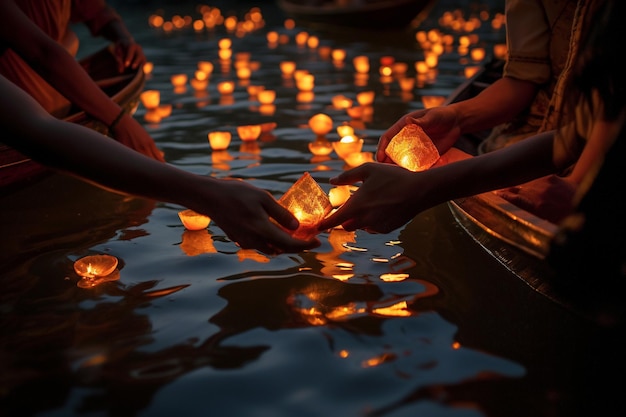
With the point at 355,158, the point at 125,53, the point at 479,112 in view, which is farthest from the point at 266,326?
the point at 125,53

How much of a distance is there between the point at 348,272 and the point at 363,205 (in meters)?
0.55

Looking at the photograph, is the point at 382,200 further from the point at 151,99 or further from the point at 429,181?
the point at 151,99

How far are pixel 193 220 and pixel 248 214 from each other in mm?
1183

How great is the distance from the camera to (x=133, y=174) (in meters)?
2.16

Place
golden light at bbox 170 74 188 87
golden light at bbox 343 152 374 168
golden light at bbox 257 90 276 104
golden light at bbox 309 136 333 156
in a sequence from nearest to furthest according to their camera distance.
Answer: golden light at bbox 343 152 374 168, golden light at bbox 309 136 333 156, golden light at bbox 257 90 276 104, golden light at bbox 170 74 188 87

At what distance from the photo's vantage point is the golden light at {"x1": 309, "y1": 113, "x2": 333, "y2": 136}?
4.98 meters

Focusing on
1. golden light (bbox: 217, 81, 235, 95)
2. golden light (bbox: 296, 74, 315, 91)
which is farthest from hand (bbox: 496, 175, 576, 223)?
golden light (bbox: 217, 81, 235, 95)

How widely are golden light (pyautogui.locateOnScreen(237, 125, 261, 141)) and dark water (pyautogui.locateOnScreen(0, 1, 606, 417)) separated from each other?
1003mm

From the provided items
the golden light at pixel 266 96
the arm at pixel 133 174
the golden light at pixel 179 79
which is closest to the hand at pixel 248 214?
the arm at pixel 133 174

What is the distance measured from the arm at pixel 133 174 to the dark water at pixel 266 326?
399 millimetres

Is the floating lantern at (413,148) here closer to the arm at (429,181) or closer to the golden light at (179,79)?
the arm at (429,181)

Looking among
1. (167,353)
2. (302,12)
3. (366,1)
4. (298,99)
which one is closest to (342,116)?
(298,99)

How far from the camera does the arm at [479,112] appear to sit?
3307 millimetres

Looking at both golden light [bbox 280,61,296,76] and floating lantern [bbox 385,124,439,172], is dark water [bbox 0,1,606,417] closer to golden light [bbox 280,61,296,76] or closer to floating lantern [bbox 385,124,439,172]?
floating lantern [bbox 385,124,439,172]
